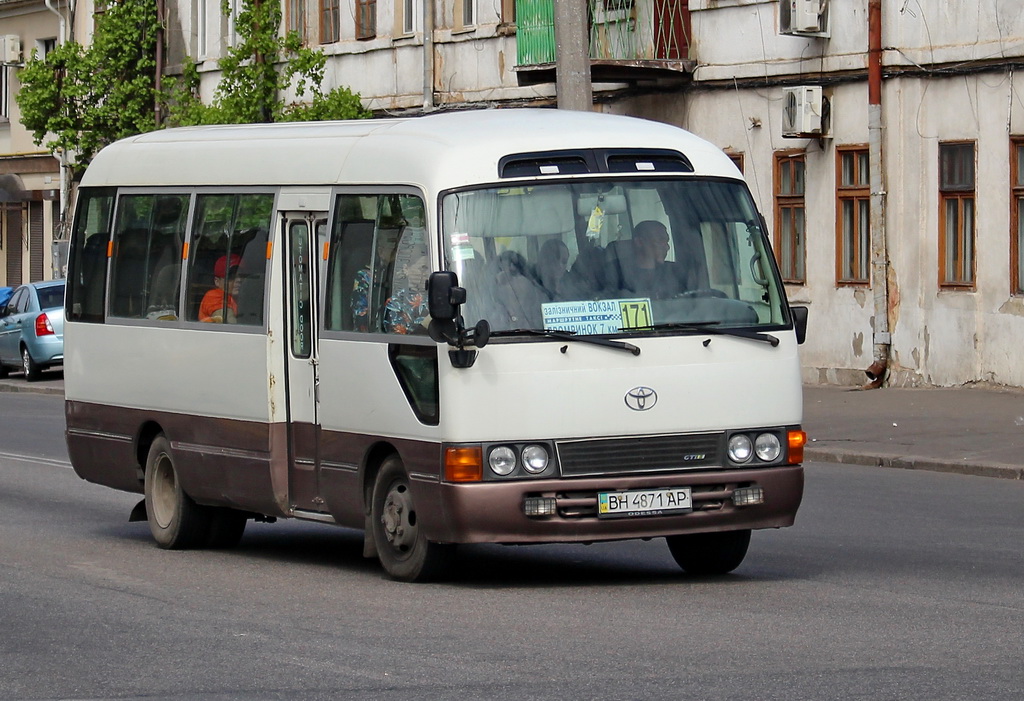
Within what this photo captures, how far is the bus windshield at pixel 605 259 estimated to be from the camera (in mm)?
10680

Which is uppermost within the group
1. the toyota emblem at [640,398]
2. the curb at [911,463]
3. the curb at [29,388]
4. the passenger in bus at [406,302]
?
the passenger in bus at [406,302]

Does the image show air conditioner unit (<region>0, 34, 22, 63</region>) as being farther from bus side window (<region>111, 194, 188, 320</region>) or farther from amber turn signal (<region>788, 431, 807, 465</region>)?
amber turn signal (<region>788, 431, 807, 465</region>)

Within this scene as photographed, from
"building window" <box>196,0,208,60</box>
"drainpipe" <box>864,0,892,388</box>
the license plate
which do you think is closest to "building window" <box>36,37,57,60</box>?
"building window" <box>196,0,208,60</box>

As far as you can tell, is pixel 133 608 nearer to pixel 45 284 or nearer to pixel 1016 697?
pixel 1016 697

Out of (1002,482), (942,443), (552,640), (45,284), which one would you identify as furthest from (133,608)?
(45,284)

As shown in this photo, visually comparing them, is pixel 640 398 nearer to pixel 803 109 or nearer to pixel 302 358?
pixel 302 358

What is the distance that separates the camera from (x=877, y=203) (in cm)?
2622

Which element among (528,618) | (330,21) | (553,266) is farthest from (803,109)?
(528,618)

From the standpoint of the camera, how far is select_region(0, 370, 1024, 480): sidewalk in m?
18.4

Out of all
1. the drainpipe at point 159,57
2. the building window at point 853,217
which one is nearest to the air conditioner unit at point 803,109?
the building window at point 853,217

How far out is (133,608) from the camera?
33.7 ft

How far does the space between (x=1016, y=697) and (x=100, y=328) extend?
8.12 m

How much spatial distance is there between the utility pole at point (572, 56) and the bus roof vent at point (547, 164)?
10.3 meters

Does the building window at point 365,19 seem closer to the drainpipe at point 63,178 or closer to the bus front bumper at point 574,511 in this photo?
the drainpipe at point 63,178
